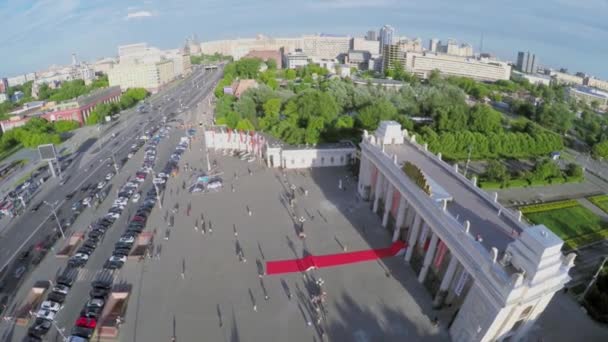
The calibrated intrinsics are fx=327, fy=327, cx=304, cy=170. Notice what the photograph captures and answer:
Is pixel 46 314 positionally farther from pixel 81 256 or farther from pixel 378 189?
pixel 378 189

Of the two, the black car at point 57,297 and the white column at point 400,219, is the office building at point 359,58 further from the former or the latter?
the black car at point 57,297

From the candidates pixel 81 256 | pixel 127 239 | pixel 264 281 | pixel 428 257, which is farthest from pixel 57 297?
pixel 428 257

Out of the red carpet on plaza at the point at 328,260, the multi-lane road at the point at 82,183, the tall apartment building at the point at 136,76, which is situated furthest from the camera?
the tall apartment building at the point at 136,76

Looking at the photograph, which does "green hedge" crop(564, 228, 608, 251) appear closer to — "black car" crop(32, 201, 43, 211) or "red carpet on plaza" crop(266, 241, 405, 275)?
"red carpet on plaza" crop(266, 241, 405, 275)

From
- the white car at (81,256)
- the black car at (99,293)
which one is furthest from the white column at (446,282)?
the white car at (81,256)

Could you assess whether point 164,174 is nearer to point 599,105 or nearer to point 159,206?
point 159,206
